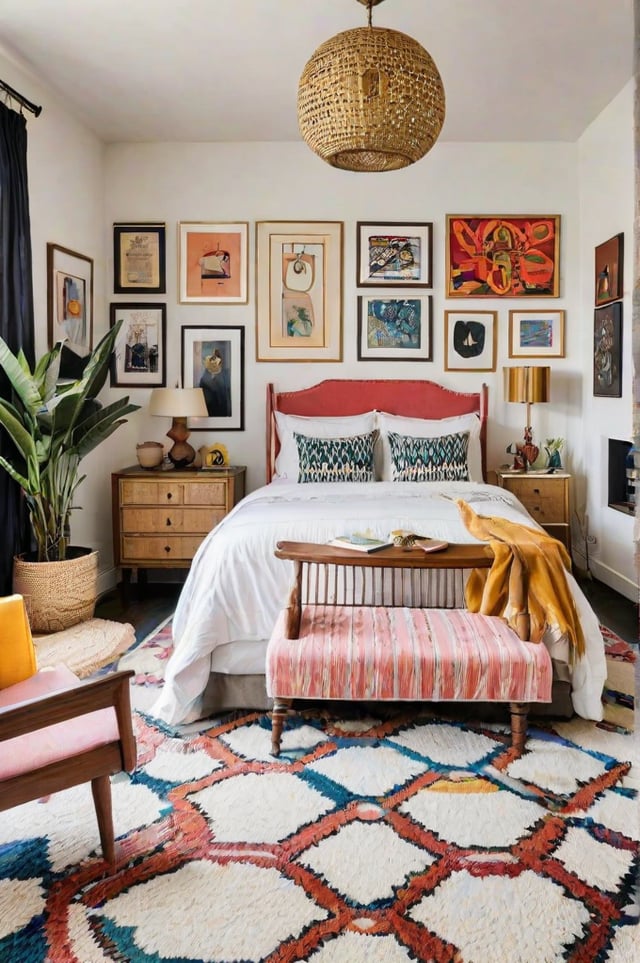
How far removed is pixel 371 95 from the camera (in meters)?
2.31

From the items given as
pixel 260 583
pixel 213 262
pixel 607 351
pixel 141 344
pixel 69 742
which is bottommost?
pixel 69 742

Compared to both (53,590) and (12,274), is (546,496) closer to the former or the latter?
(53,590)

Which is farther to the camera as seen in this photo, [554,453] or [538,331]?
[538,331]

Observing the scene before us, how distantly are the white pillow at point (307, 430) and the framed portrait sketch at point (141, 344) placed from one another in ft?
3.40

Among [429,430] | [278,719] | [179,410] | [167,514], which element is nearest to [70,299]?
[179,410]

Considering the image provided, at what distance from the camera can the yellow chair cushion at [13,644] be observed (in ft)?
7.01

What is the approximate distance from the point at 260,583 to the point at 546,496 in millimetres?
2569

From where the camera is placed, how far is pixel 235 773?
7.77ft

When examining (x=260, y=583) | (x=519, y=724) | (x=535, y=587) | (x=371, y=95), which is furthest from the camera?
(x=260, y=583)

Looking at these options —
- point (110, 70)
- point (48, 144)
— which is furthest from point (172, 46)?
point (48, 144)

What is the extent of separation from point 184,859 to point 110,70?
13.0 ft

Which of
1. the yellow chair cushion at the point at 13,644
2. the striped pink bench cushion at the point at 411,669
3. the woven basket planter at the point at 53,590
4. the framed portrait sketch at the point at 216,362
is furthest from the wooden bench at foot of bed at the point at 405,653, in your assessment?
the framed portrait sketch at the point at 216,362

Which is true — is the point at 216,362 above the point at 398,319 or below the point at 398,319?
below

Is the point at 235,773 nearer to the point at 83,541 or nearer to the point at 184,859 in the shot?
the point at 184,859
